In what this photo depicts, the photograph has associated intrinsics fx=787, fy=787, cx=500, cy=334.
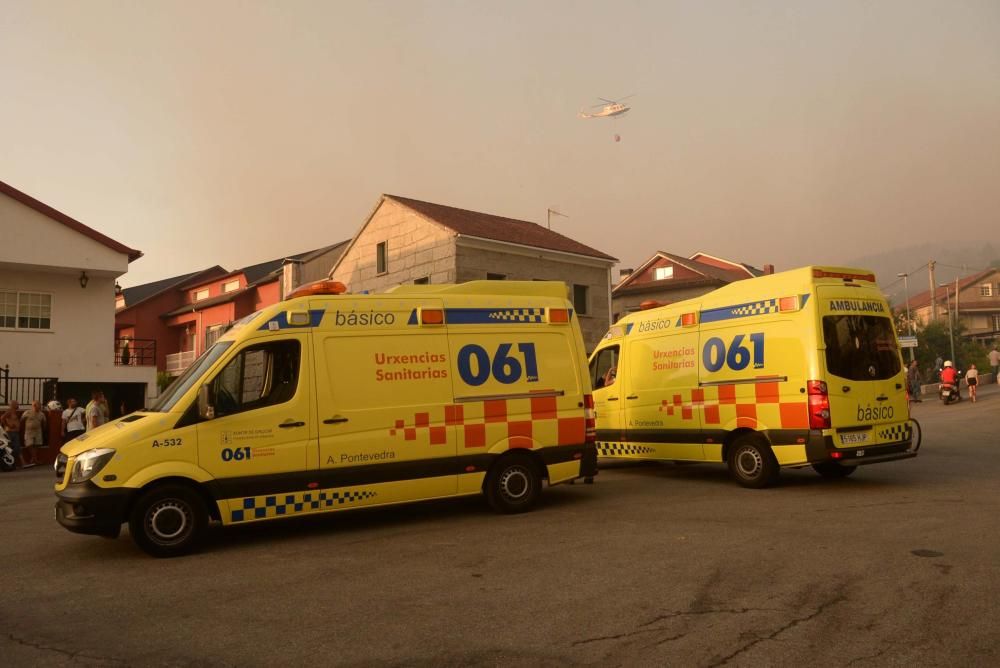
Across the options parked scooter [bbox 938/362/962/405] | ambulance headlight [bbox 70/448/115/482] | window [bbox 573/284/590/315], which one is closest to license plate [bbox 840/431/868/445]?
ambulance headlight [bbox 70/448/115/482]

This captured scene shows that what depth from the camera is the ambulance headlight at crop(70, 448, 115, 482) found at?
275 inches

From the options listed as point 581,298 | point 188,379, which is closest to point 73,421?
point 188,379

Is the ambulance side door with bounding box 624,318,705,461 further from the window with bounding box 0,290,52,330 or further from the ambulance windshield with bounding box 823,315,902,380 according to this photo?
the window with bounding box 0,290,52,330

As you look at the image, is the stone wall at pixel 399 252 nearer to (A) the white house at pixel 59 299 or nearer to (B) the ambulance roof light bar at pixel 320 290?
(A) the white house at pixel 59 299

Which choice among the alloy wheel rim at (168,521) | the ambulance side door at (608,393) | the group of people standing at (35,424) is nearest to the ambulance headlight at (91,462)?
the alloy wheel rim at (168,521)

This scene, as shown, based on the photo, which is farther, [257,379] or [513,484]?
[513,484]

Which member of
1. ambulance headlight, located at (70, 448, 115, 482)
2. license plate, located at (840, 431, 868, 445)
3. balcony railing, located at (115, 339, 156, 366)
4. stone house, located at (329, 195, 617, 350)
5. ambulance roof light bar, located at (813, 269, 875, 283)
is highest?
stone house, located at (329, 195, 617, 350)

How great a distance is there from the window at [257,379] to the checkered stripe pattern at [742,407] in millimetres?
5721

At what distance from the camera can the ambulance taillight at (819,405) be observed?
9.39 m

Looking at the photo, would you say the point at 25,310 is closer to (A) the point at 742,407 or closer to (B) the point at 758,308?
(A) the point at 742,407

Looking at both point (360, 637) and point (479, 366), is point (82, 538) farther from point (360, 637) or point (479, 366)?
point (360, 637)

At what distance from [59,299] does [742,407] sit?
2249 cm

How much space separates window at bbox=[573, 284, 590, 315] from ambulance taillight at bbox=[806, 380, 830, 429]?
25.5 meters

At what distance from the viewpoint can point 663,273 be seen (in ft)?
174
